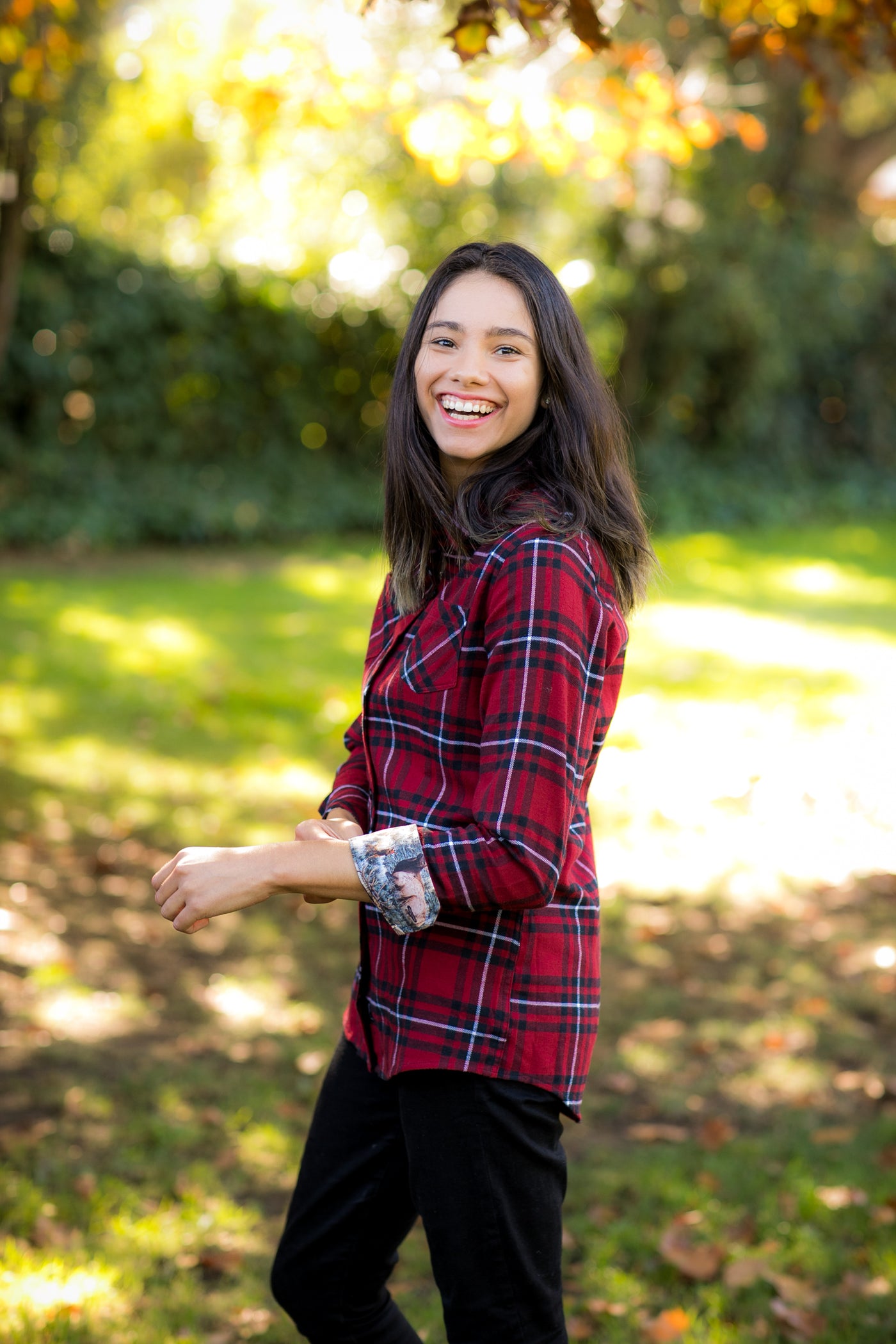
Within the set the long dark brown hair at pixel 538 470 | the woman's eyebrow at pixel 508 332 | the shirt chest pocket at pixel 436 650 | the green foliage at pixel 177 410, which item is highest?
the green foliage at pixel 177 410

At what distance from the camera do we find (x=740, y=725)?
7395mm

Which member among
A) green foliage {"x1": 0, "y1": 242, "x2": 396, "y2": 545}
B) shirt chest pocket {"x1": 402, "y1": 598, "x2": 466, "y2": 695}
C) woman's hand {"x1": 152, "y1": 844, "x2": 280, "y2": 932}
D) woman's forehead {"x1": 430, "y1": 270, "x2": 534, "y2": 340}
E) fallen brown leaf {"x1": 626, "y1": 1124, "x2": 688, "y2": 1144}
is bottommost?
fallen brown leaf {"x1": 626, "y1": 1124, "x2": 688, "y2": 1144}

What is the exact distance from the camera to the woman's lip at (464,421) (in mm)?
1942

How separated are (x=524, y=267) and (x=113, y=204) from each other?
23740 mm

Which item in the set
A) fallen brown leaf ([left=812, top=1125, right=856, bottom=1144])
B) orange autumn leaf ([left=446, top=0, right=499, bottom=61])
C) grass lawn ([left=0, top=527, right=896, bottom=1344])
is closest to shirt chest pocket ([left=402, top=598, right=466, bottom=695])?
grass lawn ([left=0, top=527, right=896, bottom=1344])

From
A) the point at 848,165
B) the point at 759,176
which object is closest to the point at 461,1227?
the point at 759,176

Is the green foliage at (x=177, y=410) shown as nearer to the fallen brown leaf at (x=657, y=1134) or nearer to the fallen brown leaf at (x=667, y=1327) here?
the fallen brown leaf at (x=657, y=1134)

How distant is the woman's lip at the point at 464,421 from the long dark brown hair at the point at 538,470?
62mm

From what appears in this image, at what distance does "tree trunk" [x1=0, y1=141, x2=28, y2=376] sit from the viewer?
1066 cm

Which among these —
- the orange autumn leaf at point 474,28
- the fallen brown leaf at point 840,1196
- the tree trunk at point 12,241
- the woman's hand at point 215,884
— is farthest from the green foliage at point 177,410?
the woman's hand at point 215,884

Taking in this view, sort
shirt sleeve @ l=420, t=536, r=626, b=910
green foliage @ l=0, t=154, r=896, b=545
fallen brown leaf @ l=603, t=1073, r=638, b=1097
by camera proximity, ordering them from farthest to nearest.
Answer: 1. green foliage @ l=0, t=154, r=896, b=545
2. fallen brown leaf @ l=603, t=1073, r=638, b=1097
3. shirt sleeve @ l=420, t=536, r=626, b=910

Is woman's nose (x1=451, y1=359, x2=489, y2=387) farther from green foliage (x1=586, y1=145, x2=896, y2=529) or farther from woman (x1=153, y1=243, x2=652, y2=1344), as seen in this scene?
green foliage (x1=586, y1=145, x2=896, y2=529)

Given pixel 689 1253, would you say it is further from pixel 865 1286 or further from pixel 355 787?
pixel 355 787

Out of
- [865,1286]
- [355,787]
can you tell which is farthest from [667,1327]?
[355,787]
